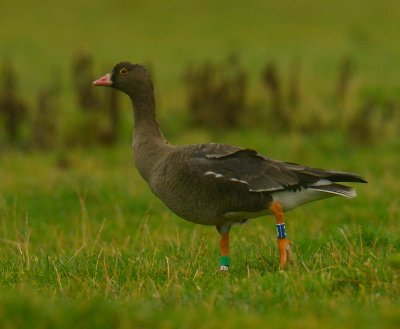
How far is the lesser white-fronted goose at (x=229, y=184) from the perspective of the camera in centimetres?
743

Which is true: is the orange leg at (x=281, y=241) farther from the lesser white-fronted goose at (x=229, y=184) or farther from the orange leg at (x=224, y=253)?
the orange leg at (x=224, y=253)

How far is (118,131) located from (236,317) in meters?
15.7

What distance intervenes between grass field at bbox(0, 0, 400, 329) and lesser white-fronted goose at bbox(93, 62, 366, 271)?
43cm

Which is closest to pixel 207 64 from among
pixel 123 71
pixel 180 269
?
pixel 123 71

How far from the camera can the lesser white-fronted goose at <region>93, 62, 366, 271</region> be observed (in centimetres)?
743

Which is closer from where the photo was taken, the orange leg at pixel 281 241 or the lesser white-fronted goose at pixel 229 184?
the orange leg at pixel 281 241

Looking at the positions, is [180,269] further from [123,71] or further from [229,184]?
[123,71]

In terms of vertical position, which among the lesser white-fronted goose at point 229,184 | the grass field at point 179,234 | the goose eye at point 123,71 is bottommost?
the grass field at point 179,234

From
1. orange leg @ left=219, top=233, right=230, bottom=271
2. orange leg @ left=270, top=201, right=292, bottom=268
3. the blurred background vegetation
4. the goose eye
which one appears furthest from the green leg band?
the blurred background vegetation

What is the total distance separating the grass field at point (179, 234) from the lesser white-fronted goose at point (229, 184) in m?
0.43

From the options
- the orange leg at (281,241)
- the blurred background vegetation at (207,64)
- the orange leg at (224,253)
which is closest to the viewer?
the orange leg at (281,241)

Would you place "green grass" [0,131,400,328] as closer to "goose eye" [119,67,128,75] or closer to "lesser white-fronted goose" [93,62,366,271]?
"lesser white-fronted goose" [93,62,366,271]

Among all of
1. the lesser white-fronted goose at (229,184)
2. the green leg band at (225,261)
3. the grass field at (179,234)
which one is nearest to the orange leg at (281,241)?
the lesser white-fronted goose at (229,184)

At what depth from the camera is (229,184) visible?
24.4 ft
